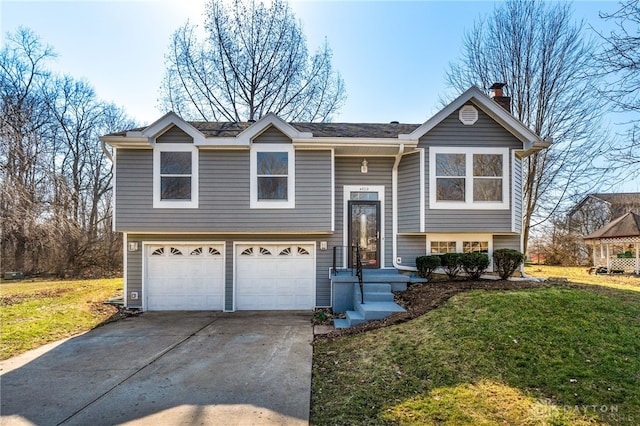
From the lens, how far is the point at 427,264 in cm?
968

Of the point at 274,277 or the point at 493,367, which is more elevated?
the point at 274,277

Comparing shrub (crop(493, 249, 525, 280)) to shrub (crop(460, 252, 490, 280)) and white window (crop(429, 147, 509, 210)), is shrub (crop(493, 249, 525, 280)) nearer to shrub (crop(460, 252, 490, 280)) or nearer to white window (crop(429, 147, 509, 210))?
shrub (crop(460, 252, 490, 280))

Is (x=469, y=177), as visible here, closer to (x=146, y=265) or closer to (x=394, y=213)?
(x=394, y=213)

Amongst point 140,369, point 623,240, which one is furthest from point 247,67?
point 623,240

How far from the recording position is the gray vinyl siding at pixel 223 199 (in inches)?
380

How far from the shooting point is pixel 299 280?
33.5 ft

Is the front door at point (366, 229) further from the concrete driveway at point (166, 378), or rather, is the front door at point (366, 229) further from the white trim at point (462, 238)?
the concrete driveway at point (166, 378)

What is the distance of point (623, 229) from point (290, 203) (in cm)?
1818

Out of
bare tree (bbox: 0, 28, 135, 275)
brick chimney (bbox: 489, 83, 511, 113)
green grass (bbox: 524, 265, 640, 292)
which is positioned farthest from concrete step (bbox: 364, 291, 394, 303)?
bare tree (bbox: 0, 28, 135, 275)

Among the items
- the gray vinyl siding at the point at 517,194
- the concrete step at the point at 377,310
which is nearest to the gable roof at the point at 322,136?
the gray vinyl siding at the point at 517,194

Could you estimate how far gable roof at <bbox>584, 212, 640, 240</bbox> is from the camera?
1706cm

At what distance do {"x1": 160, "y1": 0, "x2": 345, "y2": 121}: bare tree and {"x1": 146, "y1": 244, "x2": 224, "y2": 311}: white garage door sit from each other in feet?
37.3

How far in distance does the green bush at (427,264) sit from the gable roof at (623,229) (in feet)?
45.6

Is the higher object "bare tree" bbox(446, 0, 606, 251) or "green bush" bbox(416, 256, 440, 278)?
"bare tree" bbox(446, 0, 606, 251)
